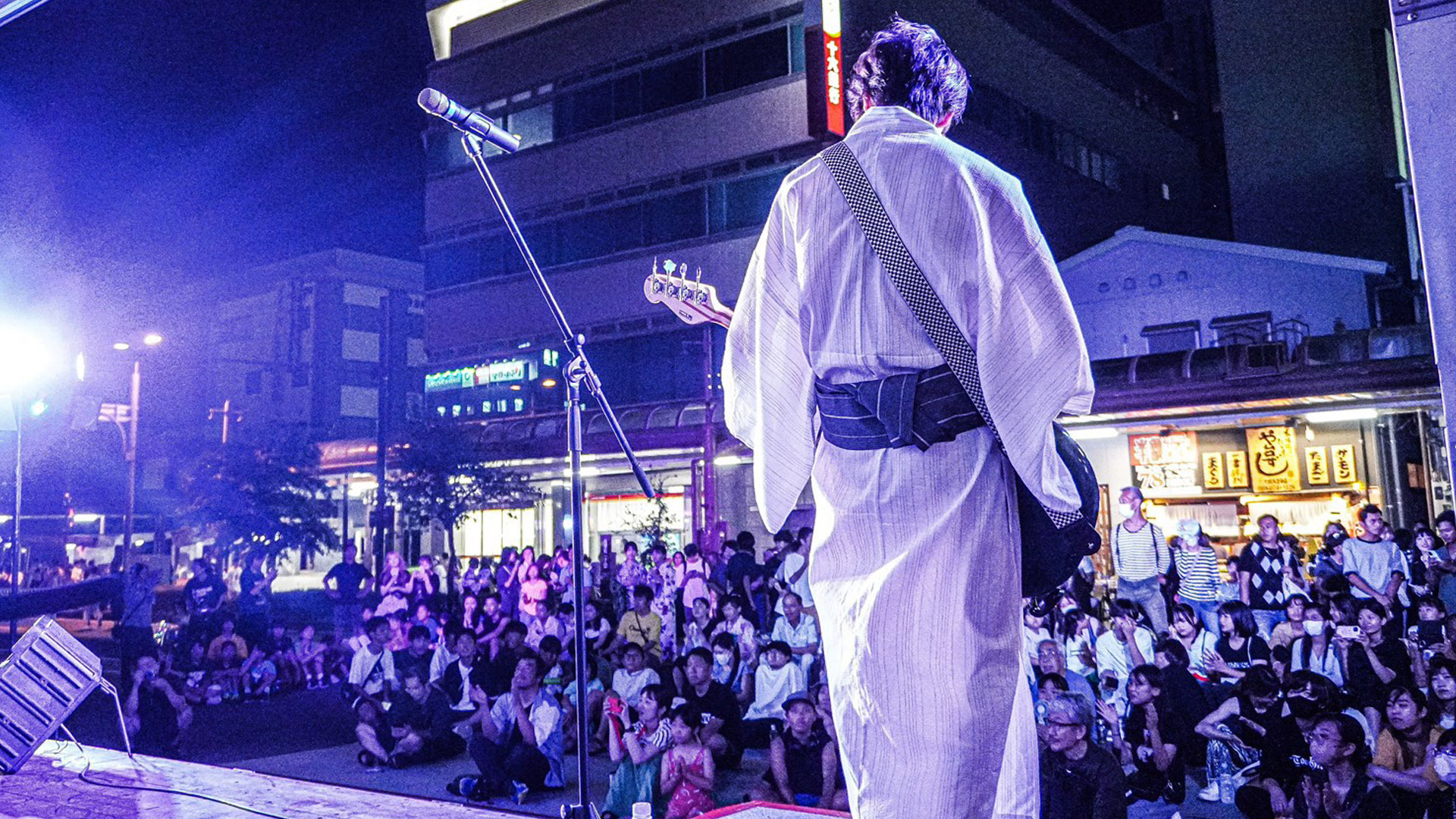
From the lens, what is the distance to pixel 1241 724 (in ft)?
21.7

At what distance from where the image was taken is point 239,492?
22016 millimetres

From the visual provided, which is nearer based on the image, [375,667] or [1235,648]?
[1235,648]

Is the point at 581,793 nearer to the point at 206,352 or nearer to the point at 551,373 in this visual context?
the point at 551,373

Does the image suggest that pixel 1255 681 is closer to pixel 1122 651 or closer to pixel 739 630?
pixel 1122 651

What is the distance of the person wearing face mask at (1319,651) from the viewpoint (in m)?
7.39

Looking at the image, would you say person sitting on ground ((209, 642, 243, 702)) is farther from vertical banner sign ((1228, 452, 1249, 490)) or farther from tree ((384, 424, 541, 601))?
vertical banner sign ((1228, 452, 1249, 490))

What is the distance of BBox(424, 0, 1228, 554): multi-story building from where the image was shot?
21.5 meters

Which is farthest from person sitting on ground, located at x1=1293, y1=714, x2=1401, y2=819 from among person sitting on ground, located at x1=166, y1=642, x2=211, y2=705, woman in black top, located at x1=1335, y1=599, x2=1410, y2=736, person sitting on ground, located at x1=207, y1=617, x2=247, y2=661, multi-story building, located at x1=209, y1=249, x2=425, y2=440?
multi-story building, located at x1=209, y1=249, x2=425, y2=440

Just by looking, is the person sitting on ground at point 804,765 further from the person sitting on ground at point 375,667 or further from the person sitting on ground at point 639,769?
the person sitting on ground at point 375,667

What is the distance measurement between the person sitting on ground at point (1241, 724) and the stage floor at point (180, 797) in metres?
4.88

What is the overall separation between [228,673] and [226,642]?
15.7 inches

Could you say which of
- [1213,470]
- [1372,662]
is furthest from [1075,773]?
[1213,470]

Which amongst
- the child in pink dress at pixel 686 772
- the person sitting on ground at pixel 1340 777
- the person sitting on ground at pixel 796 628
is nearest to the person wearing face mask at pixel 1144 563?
the person sitting on ground at pixel 796 628

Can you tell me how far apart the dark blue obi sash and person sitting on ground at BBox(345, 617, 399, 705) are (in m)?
9.06
